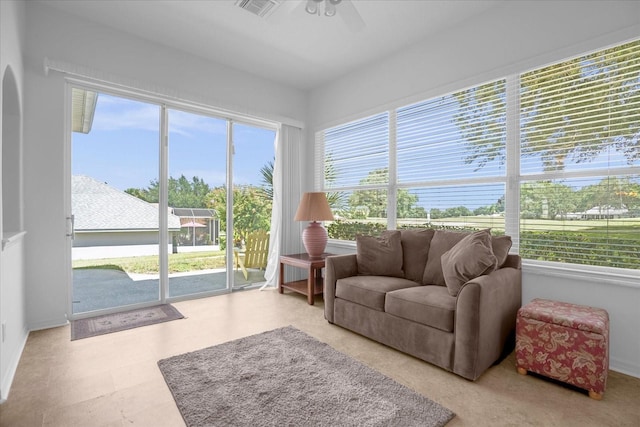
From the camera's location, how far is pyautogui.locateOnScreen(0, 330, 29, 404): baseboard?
68.9 inches

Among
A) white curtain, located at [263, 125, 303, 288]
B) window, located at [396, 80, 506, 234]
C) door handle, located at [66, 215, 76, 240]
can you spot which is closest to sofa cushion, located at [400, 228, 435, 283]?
window, located at [396, 80, 506, 234]

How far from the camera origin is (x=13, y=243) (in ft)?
7.16

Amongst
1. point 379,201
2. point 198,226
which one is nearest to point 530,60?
point 379,201

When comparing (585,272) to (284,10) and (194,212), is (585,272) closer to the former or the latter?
(284,10)

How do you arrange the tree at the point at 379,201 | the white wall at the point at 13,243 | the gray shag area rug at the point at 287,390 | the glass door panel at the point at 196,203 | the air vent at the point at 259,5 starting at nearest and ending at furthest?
the gray shag area rug at the point at 287,390, the white wall at the point at 13,243, the air vent at the point at 259,5, the tree at the point at 379,201, the glass door panel at the point at 196,203

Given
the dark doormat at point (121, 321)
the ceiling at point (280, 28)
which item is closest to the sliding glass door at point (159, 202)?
the dark doormat at point (121, 321)

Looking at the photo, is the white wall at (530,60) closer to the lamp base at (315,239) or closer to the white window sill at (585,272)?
the white window sill at (585,272)

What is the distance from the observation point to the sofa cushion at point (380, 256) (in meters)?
2.96

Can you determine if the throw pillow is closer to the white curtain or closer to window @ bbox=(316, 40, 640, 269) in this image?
window @ bbox=(316, 40, 640, 269)

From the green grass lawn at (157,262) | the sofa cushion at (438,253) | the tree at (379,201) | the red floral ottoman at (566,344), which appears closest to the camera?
the red floral ottoman at (566,344)

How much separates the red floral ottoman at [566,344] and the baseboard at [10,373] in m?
3.04

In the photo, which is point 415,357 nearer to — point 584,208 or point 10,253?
point 584,208

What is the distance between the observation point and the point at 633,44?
2133 millimetres

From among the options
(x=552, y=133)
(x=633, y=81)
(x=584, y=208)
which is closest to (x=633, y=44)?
(x=633, y=81)
